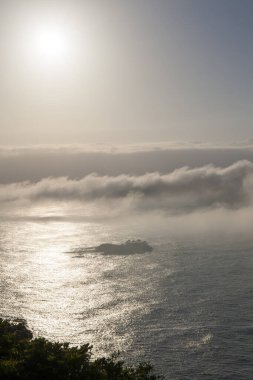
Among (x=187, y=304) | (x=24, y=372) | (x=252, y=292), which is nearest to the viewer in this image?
(x=24, y=372)

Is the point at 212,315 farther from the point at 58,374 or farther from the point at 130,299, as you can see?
the point at 58,374

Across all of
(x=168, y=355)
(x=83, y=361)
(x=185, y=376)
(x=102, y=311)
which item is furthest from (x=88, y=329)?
(x=83, y=361)

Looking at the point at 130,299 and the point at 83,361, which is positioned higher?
the point at 83,361

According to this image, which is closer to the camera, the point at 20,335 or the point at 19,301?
the point at 20,335

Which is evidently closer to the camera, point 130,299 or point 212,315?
point 212,315

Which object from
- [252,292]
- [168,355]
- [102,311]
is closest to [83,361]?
[168,355]

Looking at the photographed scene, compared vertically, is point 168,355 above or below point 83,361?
below

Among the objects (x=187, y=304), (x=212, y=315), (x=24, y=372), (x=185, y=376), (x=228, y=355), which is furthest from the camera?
(x=187, y=304)

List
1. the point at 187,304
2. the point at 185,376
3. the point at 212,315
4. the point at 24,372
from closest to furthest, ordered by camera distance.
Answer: the point at 24,372 → the point at 185,376 → the point at 212,315 → the point at 187,304

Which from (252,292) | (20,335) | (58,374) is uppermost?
(58,374)

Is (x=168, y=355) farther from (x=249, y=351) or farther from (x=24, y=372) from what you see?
(x=24, y=372)
